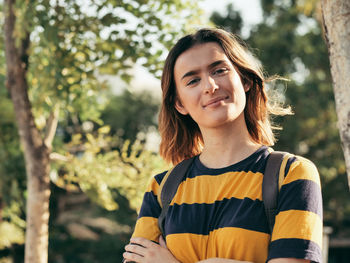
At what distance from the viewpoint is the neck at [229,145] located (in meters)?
2.06

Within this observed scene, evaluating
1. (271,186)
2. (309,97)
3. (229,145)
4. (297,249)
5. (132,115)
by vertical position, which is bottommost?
(297,249)

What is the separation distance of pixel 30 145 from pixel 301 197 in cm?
354

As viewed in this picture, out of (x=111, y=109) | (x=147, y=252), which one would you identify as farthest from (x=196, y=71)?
(x=111, y=109)

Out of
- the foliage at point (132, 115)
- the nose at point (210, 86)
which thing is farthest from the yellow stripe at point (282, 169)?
the foliage at point (132, 115)

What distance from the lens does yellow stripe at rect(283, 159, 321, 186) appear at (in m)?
1.73

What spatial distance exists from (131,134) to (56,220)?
223 inches

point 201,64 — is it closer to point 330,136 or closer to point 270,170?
point 270,170

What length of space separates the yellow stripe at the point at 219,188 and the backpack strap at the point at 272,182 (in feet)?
0.14

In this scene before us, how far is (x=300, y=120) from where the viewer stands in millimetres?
18344

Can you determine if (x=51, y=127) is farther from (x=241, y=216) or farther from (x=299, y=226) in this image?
(x=299, y=226)

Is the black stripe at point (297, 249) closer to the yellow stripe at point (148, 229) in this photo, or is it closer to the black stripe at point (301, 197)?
the black stripe at point (301, 197)

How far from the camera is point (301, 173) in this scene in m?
1.74

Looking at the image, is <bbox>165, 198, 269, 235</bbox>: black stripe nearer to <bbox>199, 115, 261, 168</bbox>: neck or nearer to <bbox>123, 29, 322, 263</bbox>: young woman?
<bbox>123, 29, 322, 263</bbox>: young woman

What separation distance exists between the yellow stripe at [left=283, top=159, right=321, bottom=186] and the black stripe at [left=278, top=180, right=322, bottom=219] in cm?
2
